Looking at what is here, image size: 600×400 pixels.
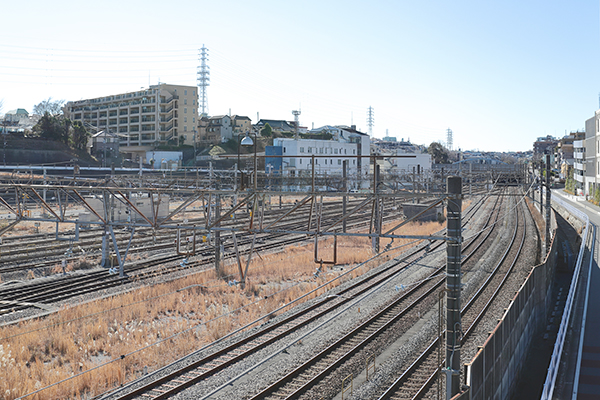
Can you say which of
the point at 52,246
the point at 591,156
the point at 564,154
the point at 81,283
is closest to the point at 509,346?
the point at 81,283

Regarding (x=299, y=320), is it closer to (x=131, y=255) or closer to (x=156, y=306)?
(x=156, y=306)

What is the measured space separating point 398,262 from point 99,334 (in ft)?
44.6

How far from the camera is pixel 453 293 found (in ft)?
27.3

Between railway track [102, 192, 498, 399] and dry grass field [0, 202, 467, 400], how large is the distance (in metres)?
0.96

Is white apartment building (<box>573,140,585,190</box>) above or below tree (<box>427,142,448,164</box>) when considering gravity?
below

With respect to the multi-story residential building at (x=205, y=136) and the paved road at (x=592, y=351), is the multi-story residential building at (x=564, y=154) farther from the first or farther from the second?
the paved road at (x=592, y=351)

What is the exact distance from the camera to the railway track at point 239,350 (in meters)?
9.84

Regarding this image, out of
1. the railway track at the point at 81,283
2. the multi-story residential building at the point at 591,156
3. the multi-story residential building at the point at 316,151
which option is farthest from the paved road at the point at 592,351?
the multi-story residential building at the point at 316,151

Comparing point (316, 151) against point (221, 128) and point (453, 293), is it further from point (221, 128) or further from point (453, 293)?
point (453, 293)

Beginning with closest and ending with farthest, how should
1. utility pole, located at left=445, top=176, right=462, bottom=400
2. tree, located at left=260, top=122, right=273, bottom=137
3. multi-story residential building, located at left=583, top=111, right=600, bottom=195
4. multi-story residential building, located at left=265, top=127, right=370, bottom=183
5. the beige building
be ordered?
utility pole, located at left=445, top=176, right=462, bottom=400 → multi-story residential building, located at left=583, top=111, right=600, bottom=195 → multi-story residential building, located at left=265, top=127, right=370, bottom=183 → the beige building → tree, located at left=260, top=122, right=273, bottom=137

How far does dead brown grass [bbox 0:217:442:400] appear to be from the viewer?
34.5ft

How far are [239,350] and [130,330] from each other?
3575 millimetres

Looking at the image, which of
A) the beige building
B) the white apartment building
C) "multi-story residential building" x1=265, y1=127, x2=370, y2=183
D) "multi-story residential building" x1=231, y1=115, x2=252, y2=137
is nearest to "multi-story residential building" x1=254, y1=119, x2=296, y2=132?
"multi-story residential building" x1=231, y1=115, x2=252, y2=137

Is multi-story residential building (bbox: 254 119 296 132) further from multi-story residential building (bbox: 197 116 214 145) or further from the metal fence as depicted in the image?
the metal fence
